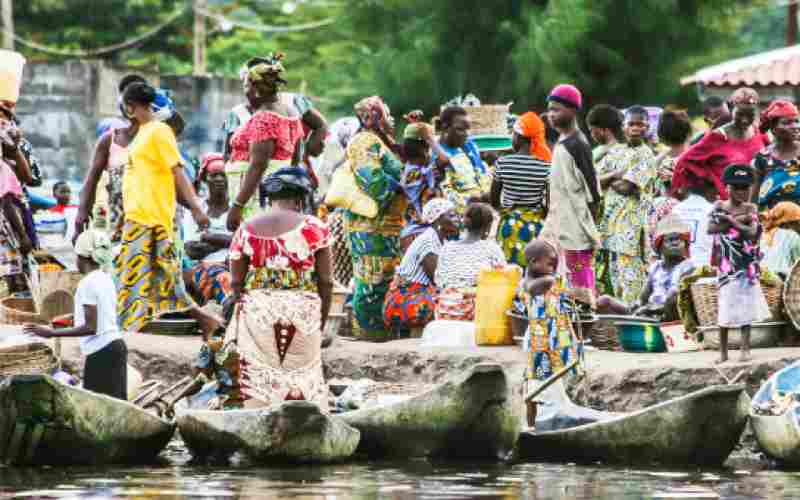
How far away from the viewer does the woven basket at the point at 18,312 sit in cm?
1316

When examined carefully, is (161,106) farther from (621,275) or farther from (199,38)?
(199,38)

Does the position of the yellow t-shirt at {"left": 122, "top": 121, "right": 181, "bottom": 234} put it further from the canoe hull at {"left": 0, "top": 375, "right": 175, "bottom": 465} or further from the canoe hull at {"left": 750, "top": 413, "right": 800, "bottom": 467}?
the canoe hull at {"left": 750, "top": 413, "right": 800, "bottom": 467}

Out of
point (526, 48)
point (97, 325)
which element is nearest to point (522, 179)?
point (97, 325)

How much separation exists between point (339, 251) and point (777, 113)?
167 inches

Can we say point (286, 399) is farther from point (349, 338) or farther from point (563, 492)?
point (349, 338)

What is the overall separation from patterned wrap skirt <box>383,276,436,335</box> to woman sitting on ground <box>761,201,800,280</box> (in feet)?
8.48

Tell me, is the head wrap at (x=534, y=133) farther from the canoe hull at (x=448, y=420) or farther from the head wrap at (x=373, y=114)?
the canoe hull at (x=448, y=420)

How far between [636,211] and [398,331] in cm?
195

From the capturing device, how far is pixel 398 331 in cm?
1427

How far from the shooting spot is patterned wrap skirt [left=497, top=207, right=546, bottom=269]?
1372 cm

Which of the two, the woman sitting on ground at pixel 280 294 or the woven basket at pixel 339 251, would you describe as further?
the woven basket at pixel 339 251

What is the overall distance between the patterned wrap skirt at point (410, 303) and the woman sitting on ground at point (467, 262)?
15.3 inches

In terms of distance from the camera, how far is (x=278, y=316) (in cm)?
1033

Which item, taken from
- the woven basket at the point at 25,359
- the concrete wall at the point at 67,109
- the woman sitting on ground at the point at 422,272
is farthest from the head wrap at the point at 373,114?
the concrete wall at the point at 67,109
